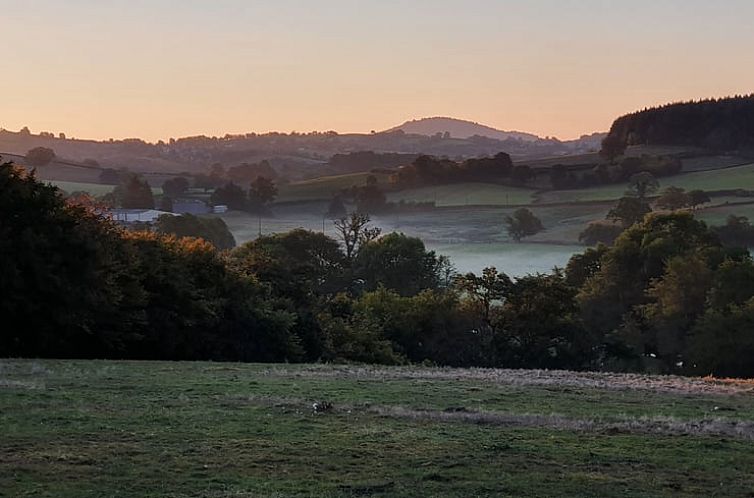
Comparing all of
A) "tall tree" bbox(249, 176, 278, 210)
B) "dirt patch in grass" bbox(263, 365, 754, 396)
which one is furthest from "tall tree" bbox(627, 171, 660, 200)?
"dirt patch in grass" bbox(263, 365, 754, 396)

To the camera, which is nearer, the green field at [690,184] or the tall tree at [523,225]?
the tall tree at [523,225]

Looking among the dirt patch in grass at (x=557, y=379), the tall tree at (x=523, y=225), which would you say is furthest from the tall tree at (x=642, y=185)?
the dirt patch in grass at (x=557, y=379)

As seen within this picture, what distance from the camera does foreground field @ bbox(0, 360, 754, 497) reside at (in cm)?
1048

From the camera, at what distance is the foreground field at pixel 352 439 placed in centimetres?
1048

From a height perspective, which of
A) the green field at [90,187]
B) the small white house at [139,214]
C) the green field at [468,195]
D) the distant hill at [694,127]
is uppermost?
the distant hill at [694,127]

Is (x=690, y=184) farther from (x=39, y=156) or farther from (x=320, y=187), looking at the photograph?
(x=39, y=156)

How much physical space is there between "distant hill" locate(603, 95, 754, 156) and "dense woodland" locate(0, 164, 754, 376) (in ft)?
292

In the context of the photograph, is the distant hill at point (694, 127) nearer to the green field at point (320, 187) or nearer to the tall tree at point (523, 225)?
the green field at point (320, 187)

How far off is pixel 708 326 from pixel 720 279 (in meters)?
4.84

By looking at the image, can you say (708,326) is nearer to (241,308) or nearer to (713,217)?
(241,308)

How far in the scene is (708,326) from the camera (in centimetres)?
5484

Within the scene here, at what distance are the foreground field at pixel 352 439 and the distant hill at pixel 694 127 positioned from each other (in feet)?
468

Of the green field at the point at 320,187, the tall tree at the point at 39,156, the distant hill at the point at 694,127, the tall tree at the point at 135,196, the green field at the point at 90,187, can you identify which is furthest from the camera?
the distant hill at the point at 694,127

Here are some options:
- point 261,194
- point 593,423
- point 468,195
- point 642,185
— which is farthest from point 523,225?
point 593,423
